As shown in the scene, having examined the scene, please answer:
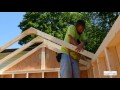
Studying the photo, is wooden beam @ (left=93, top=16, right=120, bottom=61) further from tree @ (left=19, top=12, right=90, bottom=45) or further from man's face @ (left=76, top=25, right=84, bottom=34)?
tree @ (left=19, top=12, right=90, bottom=45)

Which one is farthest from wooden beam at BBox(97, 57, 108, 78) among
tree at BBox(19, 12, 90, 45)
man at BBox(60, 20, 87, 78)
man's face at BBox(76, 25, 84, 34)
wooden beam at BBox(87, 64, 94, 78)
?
tree at BBox(19, 12, 90, 45)

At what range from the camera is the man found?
12.2 ft

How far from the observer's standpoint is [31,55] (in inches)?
233

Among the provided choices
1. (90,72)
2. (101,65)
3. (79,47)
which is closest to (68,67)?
(79,47)

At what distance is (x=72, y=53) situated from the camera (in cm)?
384

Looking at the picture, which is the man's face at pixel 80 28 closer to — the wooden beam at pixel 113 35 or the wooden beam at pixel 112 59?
the wooden beam at pixel 113 35

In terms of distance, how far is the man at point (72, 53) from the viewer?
3.71 metres

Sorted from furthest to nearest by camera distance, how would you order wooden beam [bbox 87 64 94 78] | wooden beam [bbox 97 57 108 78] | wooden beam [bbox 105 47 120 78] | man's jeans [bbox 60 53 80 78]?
wooden beam [bbox 87 64 94 78], wooden beam [bbox 97 57 108 78], man's jeans [bbox 60 53 80 78], wooden beam [bbox 105 47 120 78]

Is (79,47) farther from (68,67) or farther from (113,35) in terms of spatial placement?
(113,35)

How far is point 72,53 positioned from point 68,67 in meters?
0.25

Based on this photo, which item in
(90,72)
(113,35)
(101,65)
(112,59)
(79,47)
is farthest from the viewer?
(90,72)
